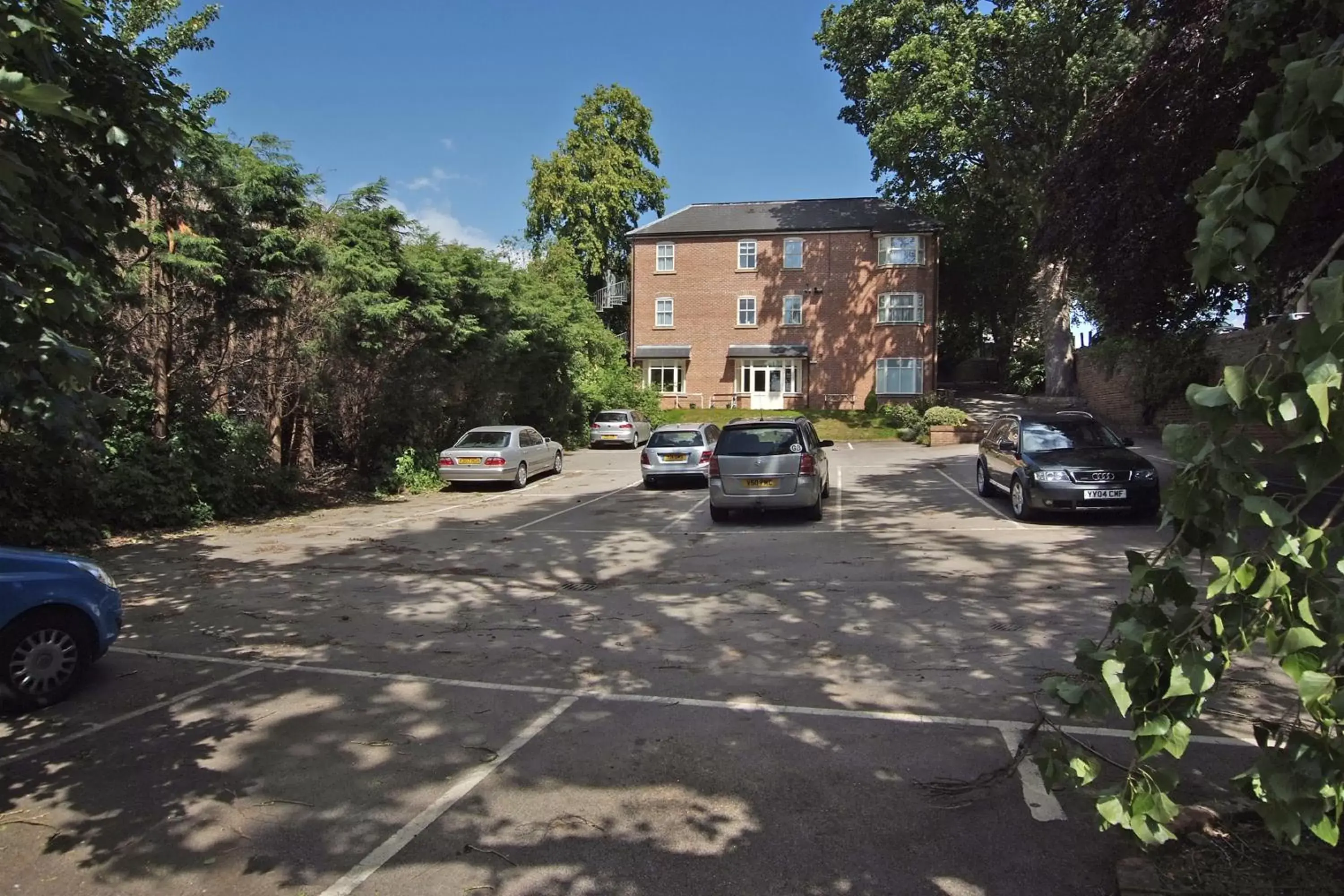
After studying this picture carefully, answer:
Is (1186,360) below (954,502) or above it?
above

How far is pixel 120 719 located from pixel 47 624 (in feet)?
2.95

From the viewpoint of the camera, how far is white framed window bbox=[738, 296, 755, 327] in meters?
42.2

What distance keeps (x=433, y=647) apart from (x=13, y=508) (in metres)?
7.91

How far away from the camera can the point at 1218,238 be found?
5.96ft

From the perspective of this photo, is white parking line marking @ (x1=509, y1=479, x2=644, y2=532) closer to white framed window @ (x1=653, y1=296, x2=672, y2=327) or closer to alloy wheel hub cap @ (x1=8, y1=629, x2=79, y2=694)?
alloy wheel hub cap @ (x1=8, y1=629, x2=79, y2=694)

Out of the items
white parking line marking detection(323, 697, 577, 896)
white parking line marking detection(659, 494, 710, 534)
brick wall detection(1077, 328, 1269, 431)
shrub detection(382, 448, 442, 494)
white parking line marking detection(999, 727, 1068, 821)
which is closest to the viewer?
white parking line marking detection(323, 697, 577, 896)

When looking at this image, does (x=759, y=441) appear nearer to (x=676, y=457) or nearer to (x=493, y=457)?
(x=676, y=457)

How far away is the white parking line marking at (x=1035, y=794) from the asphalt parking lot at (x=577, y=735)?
0.02 metres

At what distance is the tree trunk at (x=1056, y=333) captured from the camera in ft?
115

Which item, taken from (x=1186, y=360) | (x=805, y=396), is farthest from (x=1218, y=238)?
(x=805, y=396)

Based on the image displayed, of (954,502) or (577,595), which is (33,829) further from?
(954,502)

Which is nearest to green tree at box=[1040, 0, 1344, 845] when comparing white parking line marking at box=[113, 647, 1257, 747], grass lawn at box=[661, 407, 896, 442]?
white parking line marking at box=[113, 647, 1257, 747]

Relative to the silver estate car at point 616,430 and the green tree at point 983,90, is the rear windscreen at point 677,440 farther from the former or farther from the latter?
the green tree at point 983,90

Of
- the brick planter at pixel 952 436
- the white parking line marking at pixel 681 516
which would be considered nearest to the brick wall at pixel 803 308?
the brick planter at pixel 952 436
